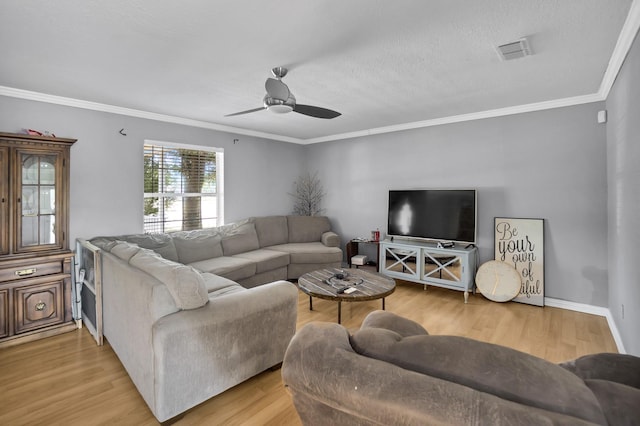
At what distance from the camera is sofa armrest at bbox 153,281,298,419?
1.79 metres

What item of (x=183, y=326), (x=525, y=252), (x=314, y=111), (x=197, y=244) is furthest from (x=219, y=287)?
(x=525, y=252)

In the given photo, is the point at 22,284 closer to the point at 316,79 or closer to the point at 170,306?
the point at 170,306

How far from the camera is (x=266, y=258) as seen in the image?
429 centimetres

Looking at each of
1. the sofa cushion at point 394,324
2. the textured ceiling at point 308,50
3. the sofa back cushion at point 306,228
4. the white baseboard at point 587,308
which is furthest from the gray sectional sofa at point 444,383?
the sofa back cushion at point 306,228

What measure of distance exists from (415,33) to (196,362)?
2531 millimetres

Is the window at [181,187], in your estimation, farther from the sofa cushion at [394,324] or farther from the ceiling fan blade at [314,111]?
the sofa cushion at [394,324]

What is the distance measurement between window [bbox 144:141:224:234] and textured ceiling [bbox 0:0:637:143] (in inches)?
33.0

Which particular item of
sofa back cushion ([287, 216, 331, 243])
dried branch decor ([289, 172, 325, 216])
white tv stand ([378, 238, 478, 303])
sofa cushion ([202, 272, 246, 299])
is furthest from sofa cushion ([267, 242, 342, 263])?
sofa cushion ([202, 272, 246, 299])

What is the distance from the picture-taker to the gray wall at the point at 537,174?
3.45 m

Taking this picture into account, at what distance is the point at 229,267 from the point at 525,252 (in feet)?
11.8

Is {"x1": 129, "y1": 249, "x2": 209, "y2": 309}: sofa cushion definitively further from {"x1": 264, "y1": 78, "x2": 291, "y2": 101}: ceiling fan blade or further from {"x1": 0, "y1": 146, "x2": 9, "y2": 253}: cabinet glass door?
{"x1": 0, "y1": 146, "x2": 9, "y2": 253}: cabinet glass door

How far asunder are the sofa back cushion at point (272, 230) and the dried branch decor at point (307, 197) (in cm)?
66

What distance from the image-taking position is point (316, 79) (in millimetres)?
2879

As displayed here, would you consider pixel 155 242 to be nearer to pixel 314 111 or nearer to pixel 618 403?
pixel 314 111
